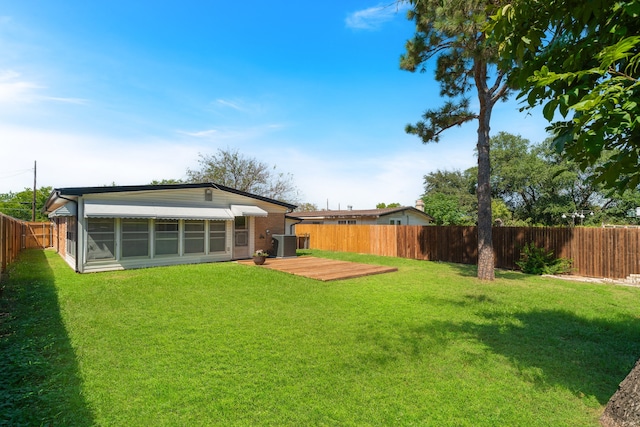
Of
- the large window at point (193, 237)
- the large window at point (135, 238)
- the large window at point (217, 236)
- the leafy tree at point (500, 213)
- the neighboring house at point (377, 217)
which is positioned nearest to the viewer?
the large window at point (135, 238)

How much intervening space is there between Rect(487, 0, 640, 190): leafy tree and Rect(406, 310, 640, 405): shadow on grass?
270 centimetres

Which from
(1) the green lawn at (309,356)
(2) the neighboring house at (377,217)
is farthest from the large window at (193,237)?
(2) the neighboring house at (377,217)

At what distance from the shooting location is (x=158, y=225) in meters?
13.6

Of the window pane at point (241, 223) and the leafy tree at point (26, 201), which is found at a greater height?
the leafy tree at point (26, 201)

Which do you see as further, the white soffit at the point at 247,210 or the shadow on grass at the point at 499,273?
the white soffit at the point at 247,210

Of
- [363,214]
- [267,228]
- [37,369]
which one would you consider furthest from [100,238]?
[363,214]

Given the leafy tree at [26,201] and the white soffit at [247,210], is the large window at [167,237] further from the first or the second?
the leafy tree at [26,201]

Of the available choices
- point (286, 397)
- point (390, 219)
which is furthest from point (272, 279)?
point (390, 219)

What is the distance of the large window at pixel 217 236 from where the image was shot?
15.2m

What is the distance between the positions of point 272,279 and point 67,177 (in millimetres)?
27711

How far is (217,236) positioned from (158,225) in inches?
107

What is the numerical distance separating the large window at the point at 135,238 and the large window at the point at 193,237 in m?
1.61

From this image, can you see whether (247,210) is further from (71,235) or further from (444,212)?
(444,212)

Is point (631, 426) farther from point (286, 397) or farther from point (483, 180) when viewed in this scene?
point (483, 180)
